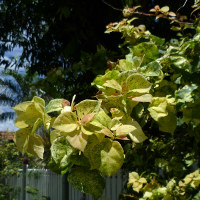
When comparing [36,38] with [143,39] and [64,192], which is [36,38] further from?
[143,39]

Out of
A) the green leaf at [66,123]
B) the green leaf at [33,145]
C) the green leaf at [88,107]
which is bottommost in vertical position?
the green leaf at [33,145]

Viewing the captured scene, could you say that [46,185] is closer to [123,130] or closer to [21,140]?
[21,140]

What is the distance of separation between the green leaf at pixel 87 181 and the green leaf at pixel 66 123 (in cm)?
8

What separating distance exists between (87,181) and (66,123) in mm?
101

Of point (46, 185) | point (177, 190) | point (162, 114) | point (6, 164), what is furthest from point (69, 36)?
point (6, 164)

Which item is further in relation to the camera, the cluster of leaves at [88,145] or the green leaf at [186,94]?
the green leaf at [186,94]

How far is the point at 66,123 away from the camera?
437 mm

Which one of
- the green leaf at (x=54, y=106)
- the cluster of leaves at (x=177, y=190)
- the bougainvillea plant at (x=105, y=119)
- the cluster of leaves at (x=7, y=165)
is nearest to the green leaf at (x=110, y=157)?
the bougainvillea plant at (x=105, y=119)

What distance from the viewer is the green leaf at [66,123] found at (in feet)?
1.41

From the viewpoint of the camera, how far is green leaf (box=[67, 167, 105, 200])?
1.46ft

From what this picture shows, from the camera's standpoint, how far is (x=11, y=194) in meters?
6.57

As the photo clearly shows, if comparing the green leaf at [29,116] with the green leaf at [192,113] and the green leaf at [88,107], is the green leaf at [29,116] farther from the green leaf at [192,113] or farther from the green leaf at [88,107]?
the green leaf at [192,113]

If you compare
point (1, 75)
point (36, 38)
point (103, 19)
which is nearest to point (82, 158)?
point (103, 19)

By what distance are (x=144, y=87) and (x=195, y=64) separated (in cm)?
31
